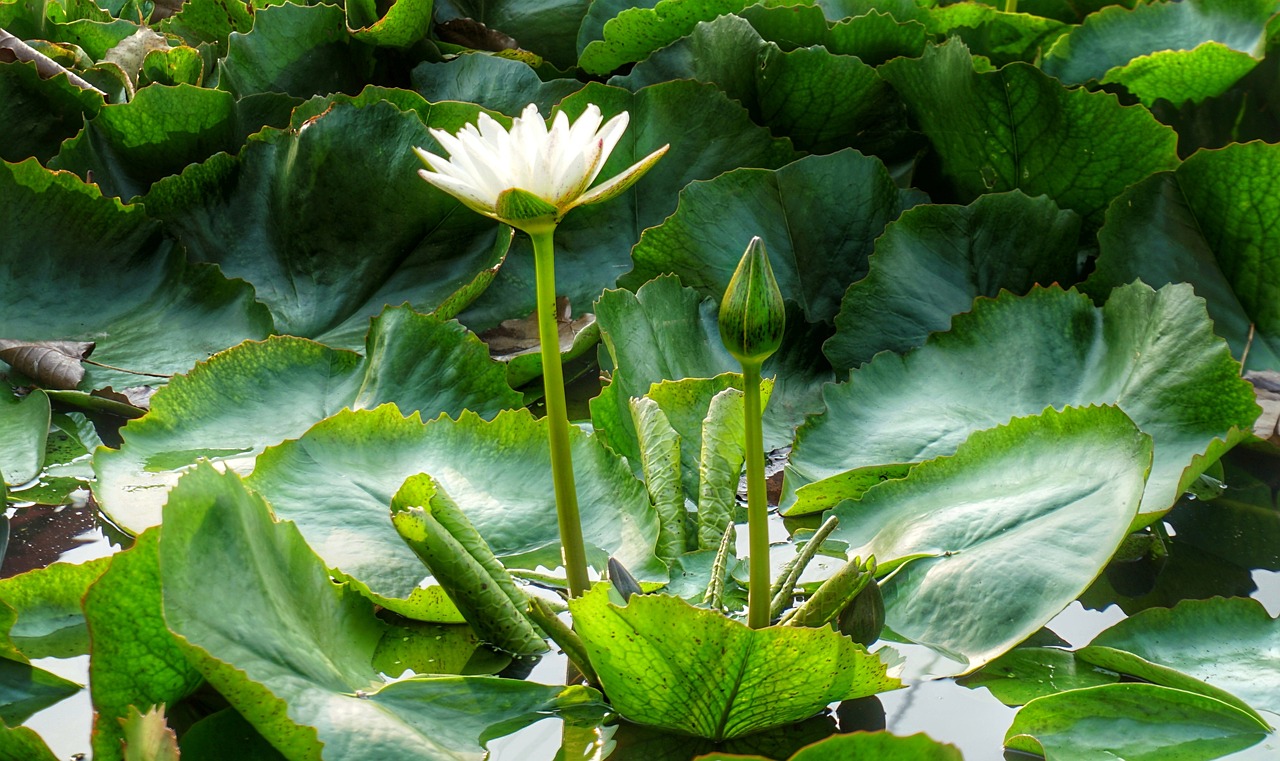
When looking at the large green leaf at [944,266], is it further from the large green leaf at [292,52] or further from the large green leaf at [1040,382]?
the large green leaf at [292,52]

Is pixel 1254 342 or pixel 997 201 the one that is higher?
pixel 997 201

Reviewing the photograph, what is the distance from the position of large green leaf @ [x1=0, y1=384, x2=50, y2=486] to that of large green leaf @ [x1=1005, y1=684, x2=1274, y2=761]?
0.77m

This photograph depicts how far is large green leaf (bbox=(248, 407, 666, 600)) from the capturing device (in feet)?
2.54

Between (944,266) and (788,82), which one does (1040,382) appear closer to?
(944,266)

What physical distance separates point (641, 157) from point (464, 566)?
2.01ft

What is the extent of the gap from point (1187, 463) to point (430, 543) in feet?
1.78

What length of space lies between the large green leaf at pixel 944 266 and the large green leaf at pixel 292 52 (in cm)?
68

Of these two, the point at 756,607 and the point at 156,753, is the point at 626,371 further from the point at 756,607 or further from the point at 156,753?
the point at 156,753

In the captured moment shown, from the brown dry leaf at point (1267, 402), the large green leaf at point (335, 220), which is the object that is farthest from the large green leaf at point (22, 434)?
the brown dry leaf at point (1267, 402)

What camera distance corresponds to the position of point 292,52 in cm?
132

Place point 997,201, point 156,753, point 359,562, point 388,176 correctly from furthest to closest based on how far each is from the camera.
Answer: point 388,176 → point 997,201 → point 359,562 → point 156,753

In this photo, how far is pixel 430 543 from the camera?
0.65 m

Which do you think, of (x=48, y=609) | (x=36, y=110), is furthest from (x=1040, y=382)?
(x=36, y=110)

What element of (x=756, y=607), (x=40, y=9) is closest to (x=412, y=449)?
(x=756, y=607)
